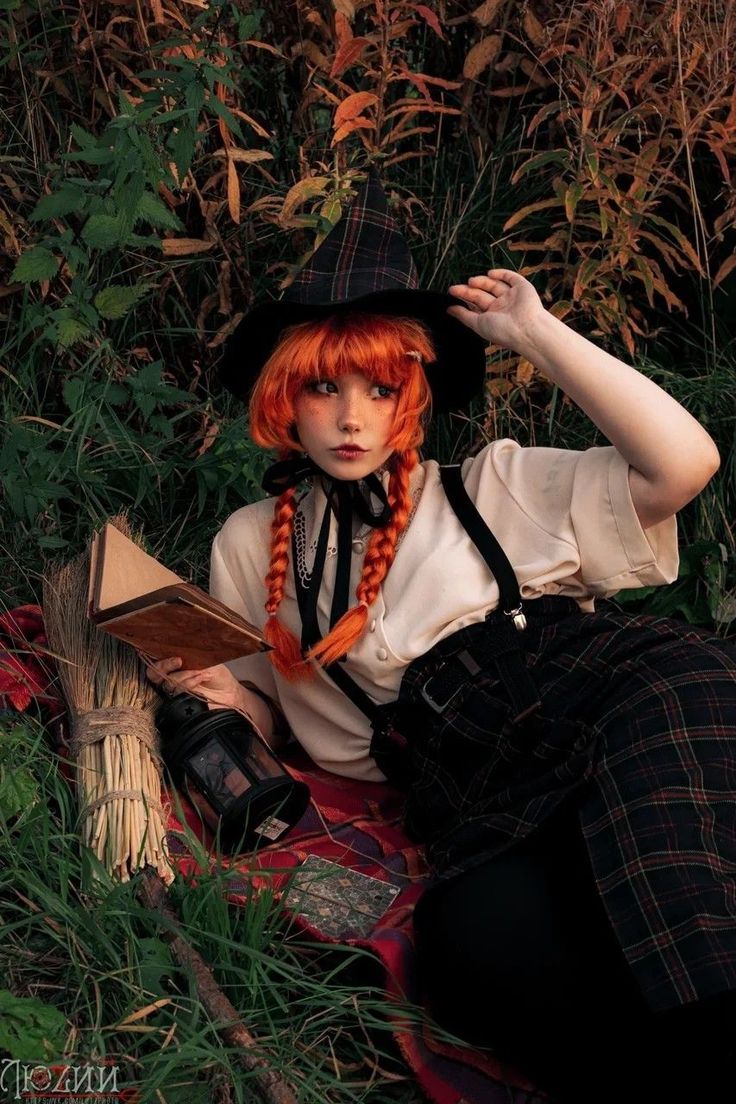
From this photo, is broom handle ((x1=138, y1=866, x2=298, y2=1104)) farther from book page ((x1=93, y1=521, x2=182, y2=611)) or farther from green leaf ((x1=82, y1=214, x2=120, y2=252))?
green leaf ((x1=82, y1=214, x2=120, y2=252))

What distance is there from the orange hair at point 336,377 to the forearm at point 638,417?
0.31m

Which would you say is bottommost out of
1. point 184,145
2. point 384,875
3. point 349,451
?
point 384,875

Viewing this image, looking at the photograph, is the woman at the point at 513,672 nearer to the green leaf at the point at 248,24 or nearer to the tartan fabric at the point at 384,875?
the tartan fabric at the point at 384,875

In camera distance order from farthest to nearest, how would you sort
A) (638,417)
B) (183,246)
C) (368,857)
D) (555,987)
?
(183,246)
(368,857)
(638,417)
(555,987)

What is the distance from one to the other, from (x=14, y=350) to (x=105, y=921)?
7.27 ft

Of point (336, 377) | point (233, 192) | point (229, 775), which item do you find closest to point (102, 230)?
point (233, 192)

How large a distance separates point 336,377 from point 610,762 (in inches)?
37.2

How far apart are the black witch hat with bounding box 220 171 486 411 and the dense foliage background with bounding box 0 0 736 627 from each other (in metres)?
0.64

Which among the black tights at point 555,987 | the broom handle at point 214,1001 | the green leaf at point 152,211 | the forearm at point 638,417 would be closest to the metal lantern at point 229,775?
the broom handle at point 214,1001

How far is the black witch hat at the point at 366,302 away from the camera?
8.15ft

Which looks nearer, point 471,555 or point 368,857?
point 471,555

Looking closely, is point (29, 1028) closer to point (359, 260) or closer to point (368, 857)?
point (368, 857)

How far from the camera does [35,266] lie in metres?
3.32

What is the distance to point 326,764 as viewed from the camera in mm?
2883
